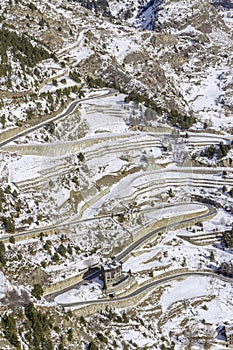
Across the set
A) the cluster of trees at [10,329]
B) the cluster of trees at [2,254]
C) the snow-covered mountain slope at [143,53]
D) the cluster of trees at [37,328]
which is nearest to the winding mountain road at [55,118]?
the snow-covered mountain slope at [143,53]

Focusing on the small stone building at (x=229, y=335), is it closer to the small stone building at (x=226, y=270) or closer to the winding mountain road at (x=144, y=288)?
the winding mountain road at (x=144, y=288)

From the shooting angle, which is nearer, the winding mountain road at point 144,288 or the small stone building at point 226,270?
the winding mountain road at point 144,288

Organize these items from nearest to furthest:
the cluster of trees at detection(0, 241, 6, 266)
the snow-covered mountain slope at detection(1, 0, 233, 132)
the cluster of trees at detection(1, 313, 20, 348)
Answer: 1. the cluster of trees at detection(1, 313, 20, 348)
2. the cluster of trees at detection(0, 241, 6, 266)
3. the snow-covered mountain slope at detection(1, 0, 233, 132)

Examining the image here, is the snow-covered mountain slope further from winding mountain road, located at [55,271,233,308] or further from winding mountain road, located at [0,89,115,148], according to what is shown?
winding mountain road, located at [55,271,233,308]

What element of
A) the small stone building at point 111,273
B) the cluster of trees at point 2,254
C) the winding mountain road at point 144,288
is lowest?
the winding mountain road at point 144,288

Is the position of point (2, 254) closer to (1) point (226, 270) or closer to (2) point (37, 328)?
(2) point (37, 328)

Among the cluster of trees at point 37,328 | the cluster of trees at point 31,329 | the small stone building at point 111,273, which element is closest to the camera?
the cluster of trees at point 31,329

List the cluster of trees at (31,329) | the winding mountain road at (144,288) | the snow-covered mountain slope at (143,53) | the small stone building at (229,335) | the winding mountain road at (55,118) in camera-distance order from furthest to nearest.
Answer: the snow-covered mountain slope at (143,53) → the winding mountain road at (55,118) → the winding mountain road at (144,288) → the small stone building at (229,335) → the cluster of trees at (31,329)

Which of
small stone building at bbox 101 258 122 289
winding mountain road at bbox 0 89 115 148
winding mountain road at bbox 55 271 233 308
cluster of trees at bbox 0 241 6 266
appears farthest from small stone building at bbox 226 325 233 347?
winding mountain road at bbox 0 89 115 148
